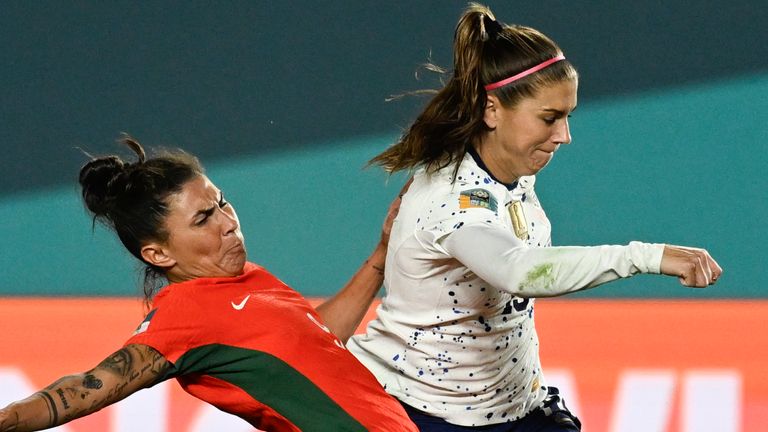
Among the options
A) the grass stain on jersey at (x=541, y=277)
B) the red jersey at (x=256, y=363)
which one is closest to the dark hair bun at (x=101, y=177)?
the red jersey at (x=256, y=363)

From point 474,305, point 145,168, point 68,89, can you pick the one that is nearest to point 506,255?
point 474,305

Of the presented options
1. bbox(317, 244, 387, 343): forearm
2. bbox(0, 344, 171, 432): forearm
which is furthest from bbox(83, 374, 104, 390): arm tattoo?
bbox(317, 244, 387, 343): forearm

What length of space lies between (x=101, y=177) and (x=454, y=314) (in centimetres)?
67

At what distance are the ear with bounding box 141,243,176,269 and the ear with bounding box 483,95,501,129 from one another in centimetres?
62

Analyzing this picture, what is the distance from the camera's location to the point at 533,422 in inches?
91.2

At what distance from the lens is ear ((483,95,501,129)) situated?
216 cm

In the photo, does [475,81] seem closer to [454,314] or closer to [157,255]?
[454,314]

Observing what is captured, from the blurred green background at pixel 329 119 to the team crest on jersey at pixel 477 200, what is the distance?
1.62m

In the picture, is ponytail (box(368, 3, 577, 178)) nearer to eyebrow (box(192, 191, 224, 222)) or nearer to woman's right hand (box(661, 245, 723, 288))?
eyebrow (box(192, 191, 224, 222))

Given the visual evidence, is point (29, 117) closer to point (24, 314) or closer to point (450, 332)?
point (24, 314)

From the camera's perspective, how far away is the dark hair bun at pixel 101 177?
2.12 m

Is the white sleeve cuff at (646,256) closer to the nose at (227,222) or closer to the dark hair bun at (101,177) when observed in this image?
the nose at (227,222)

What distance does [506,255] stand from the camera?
1.84m

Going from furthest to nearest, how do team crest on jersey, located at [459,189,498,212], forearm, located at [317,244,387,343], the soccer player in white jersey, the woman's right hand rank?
forearm, located at [317,244,387,343] → the soccer player in white jersey → team crest on jersey, located at [459,189,498,212] → the woman's right hand
